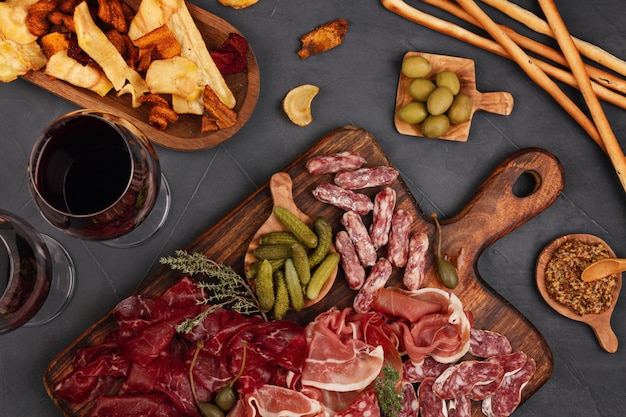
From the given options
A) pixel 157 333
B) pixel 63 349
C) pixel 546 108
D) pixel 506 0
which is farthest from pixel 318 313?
pixel 506 0

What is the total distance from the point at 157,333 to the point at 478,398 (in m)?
0.98

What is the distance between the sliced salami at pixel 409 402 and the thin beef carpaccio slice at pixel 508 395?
220 millimetres

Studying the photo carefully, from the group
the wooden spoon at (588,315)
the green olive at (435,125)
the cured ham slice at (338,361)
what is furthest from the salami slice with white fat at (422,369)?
the green olive at (435,125)

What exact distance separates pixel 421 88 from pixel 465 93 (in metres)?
0.17

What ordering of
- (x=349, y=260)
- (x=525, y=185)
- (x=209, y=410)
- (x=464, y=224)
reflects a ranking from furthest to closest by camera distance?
1. (x=525, y=185)
2. (x=464, y=224)
3. (x=349, y=260)
4. (x=209, y=410)

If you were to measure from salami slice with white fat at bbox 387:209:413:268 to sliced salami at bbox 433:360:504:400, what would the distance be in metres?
0.36

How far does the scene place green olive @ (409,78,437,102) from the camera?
188 centimetres

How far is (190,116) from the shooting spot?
71.0 inches

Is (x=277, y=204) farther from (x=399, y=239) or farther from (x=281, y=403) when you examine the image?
(x=281, y=403)

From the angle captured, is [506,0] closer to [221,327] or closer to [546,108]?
[546,108]

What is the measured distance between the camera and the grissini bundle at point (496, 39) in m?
1.90

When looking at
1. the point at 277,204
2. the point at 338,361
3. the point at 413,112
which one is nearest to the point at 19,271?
the point at 277,204

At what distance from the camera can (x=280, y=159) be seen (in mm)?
1930

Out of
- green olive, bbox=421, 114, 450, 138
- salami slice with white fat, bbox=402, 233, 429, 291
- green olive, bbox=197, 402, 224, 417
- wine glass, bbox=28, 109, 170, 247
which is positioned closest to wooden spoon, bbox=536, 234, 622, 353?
salami slice with white fat, bbox=402, 233, 429, 291
